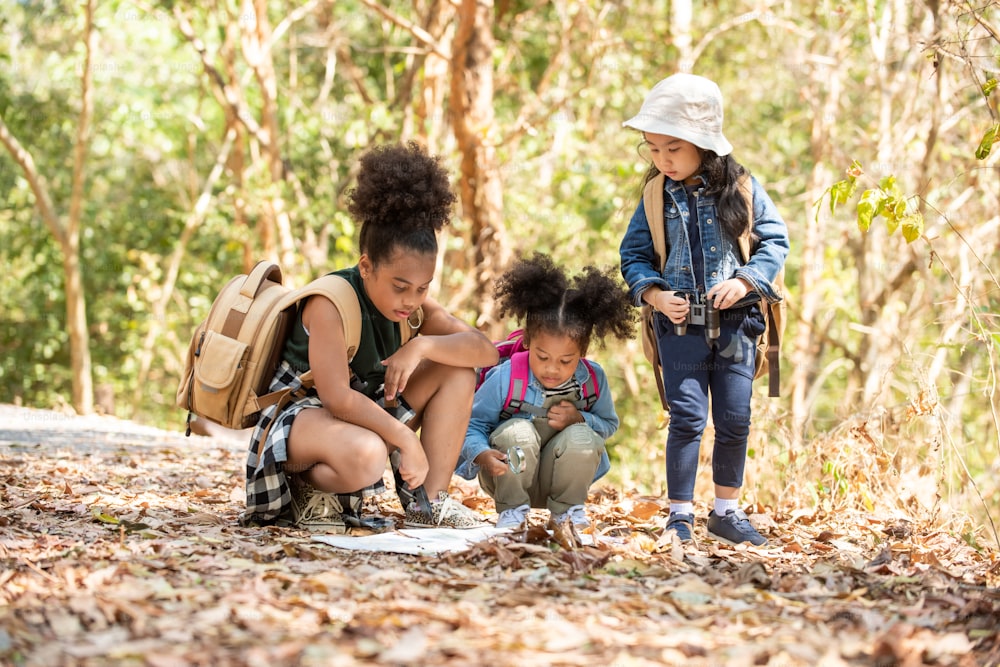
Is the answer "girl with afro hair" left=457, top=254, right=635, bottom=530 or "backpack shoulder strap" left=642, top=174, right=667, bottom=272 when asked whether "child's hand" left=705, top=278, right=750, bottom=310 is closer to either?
"backpack shoulder strap" left=642, top=174, right=667, bottom=272

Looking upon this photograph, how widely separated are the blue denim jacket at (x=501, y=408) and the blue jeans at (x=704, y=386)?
0.28 meters

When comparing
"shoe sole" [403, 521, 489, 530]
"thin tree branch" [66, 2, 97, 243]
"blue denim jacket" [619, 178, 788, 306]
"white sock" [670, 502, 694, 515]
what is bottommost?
"shoe sole" [403, 521, 489, 530]

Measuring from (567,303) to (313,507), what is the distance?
1209 millimetres

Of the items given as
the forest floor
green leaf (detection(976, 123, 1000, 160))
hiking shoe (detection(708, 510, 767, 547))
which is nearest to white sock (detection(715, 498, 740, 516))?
hiking shoe (detection(708, 510, 767, 547))

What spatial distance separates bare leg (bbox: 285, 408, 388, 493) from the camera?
10.8 feet

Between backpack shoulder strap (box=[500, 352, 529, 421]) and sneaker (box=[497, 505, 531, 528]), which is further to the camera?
backpack shoulder strap (box=[500, 352, 529, 421])

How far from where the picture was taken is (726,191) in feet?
11.9

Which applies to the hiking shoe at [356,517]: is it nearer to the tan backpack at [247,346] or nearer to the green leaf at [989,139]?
the tan backpack at [247,346]

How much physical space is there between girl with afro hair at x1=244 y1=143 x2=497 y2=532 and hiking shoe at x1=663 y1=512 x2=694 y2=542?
0.72 metres

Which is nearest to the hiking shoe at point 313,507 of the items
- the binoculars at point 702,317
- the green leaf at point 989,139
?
the binoculars at point 702,317

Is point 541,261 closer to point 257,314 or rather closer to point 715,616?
point 257,314

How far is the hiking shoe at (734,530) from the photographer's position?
365 centimetres

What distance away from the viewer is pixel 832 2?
9086 millimetres

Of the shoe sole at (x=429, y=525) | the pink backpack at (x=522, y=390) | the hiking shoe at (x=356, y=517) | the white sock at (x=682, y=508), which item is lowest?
the shoe sole at (x=429, y=525)
